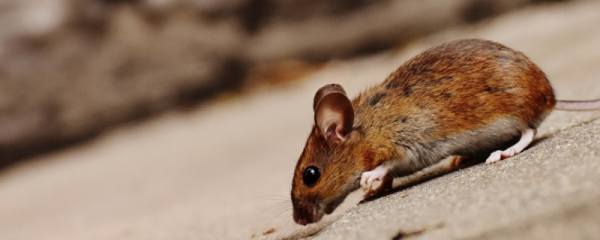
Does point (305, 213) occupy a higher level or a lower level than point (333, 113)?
lower

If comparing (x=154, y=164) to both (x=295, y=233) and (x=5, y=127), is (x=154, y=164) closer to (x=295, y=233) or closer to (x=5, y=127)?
(x=5, y=127)

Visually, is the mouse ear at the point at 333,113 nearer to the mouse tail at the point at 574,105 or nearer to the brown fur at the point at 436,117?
the brown fur at the point at 436,117

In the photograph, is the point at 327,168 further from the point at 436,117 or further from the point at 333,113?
the point at 436,117

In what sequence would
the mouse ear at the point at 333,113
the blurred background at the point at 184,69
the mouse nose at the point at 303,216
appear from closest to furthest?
1. the mouse ear at the point at 333,113
2. the mouse nose at the point at 303,216
3. the blurred background at the point at 184,69

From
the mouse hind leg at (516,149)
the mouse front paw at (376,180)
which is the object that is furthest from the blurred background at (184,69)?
the mouse hind leg at (516,149)

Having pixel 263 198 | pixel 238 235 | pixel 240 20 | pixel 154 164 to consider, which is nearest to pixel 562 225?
pixel 238 235

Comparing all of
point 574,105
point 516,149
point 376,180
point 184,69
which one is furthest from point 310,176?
point 184,69

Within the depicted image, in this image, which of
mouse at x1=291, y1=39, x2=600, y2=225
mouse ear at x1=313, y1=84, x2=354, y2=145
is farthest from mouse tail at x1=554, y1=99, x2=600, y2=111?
mouse ear at x1=313, y1=84, x2=354, y2=145
